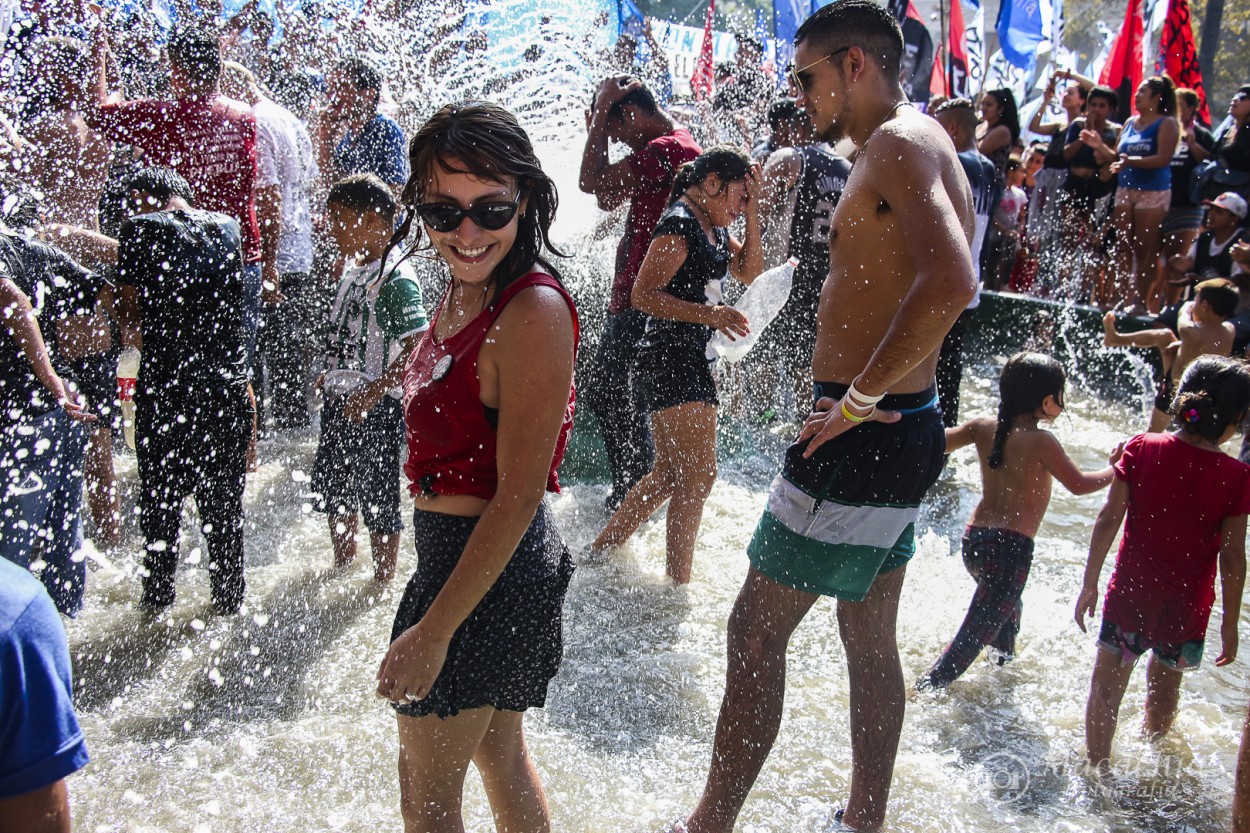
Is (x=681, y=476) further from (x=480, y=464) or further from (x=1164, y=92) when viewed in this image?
(x=1164, y=92)

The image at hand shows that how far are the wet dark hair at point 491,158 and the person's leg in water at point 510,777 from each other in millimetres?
899

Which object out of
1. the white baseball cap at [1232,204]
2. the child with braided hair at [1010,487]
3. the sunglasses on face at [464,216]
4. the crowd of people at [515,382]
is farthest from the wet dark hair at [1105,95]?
the sunglasses on face at [464,216]

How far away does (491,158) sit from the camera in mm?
1950

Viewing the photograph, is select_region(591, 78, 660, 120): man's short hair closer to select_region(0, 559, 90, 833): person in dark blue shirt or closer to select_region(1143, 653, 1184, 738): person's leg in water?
select_region(1143, 653, 1184, 738): person's leg in water

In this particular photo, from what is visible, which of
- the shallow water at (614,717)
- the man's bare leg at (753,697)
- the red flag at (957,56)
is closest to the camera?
the man's bare leg at (753,697)

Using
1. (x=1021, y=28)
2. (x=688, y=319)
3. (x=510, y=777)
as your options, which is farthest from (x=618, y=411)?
(x=1021, y=28)

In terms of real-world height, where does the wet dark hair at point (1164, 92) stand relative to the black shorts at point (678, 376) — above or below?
above

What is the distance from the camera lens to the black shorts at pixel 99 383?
440cm

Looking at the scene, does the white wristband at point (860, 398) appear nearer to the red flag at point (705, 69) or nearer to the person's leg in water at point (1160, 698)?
the person's leg in water at point (1160, 698)

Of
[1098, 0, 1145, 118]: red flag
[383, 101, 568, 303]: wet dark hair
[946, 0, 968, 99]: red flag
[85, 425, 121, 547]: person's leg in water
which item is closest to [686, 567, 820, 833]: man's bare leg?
[383, 101, 568, 303]: wet dark hair

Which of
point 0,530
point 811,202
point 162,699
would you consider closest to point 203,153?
point 0,530

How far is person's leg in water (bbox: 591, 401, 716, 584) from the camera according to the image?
4176 mm

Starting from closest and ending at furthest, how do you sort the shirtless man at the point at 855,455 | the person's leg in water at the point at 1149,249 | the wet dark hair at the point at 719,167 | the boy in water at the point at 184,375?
the shirtless man at the point at 855,455 < the boy in water at the point at 184,375 < the wet dark hair at the point at 719,167 < the person's leg in water at the point at 1149,249

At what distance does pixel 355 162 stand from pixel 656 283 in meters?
3.02
